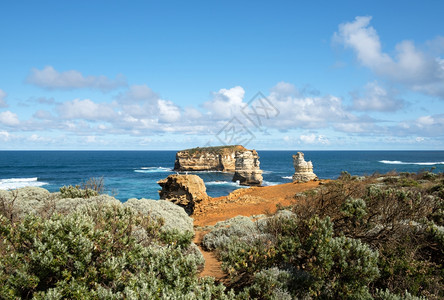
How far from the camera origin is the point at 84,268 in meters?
4.72

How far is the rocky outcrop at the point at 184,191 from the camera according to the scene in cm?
2106

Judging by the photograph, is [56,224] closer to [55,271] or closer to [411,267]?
[55,271]

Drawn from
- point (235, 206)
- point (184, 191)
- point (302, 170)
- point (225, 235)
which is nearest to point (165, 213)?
point (225, 235)

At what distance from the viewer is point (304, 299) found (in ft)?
17.7

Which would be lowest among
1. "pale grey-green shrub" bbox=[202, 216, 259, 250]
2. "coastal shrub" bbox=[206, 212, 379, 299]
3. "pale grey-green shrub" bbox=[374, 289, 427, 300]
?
"pale grey-green shrub" bbox=[202, 216, 259, 250]

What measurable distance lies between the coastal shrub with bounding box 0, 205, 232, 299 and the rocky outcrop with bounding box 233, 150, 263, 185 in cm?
4396

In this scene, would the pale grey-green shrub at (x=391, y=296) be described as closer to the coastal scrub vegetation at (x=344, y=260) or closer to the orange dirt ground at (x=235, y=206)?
the coastal scrub vegetation at (x=344, y=260)

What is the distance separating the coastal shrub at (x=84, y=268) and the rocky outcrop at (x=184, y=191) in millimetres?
15609

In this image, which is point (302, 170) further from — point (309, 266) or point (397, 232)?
point (309, 266)

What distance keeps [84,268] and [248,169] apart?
4513 cm

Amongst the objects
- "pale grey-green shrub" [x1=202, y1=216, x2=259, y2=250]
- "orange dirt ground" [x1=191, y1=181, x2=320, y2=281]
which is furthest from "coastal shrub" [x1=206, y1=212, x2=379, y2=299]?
"orange dirt ground" [x1=191, y1=181, x2=320, y2=281]

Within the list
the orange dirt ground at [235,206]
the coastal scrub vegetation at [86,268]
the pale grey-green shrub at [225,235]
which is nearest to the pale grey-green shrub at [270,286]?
the coastal scrub vegetation at [86,268]

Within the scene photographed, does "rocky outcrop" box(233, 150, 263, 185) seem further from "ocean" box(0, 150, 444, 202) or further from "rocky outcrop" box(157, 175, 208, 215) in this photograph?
"rocky outcrop" box(157, 175, 208, 215)

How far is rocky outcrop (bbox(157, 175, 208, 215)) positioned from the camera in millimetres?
21062
